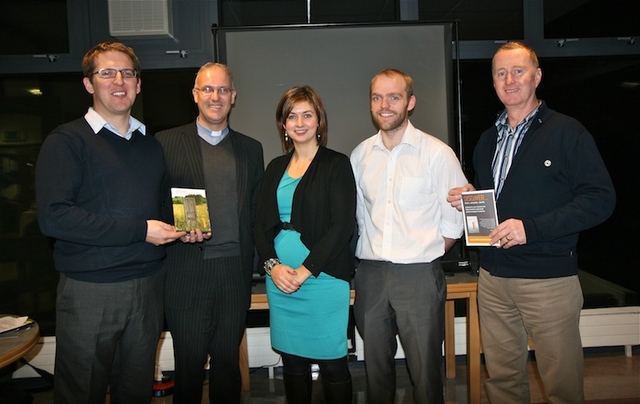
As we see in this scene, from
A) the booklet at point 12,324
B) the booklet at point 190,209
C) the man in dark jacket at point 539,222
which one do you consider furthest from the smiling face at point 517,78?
the booklet at point 12,324

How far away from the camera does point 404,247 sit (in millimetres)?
2229

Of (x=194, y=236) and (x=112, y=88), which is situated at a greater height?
(x=112, y=88)

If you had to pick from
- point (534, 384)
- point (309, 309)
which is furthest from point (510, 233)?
point (534, 384)

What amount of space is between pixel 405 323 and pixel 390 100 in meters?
1.06

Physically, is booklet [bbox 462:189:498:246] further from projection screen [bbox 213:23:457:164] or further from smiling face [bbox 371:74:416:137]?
projection screen [bbox 213:23:457:164]

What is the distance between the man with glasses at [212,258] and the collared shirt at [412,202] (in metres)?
0.64

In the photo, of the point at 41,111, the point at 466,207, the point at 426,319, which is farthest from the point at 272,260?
the point at 41,111

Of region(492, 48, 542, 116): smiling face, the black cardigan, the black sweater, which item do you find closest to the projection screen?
the black cardigan

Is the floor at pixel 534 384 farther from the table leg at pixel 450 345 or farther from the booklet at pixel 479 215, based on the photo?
the booklet at pixel 479 215

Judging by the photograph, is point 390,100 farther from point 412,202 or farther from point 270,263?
point 270,263

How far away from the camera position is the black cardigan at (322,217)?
7.16 feet

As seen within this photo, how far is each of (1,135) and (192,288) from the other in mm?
2323

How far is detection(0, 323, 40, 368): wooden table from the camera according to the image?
1.84 meters

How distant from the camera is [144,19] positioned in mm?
3154
